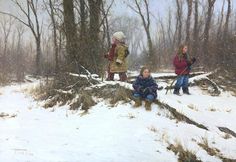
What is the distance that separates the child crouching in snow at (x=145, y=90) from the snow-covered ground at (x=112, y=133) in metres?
0.23

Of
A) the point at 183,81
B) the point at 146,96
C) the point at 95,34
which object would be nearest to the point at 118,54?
the point at 95,34

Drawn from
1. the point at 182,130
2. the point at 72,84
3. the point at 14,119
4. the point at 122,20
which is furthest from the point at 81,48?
the point at 122,20

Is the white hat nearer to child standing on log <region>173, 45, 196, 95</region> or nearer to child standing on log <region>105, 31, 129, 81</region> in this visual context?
child standing on log <region>105, 31, 129, 81</region>

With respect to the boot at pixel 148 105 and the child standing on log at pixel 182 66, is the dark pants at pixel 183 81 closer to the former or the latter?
the child standing on log at pixel 182 66

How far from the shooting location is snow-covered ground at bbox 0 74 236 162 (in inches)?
278

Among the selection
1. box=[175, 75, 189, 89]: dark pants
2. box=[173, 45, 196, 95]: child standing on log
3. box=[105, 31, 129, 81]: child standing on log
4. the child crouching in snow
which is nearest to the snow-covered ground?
the child crouching in snow

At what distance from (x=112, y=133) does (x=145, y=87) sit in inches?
87.6

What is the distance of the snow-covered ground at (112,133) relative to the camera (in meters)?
7.06

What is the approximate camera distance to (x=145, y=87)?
33.3 ft

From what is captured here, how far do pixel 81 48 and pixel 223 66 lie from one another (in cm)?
600

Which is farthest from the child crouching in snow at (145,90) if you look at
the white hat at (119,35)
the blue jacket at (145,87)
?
the white hat at (119,35)

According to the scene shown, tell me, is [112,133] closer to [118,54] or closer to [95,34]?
[118,54]

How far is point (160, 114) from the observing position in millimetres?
9406

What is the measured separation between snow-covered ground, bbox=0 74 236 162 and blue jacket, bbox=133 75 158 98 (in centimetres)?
52
